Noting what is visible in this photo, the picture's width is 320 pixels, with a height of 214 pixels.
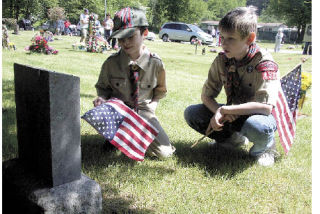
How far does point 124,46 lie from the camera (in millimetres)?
2980

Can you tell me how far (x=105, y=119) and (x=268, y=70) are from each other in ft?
5.27

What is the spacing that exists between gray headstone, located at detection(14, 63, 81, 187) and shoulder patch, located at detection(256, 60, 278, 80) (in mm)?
1802

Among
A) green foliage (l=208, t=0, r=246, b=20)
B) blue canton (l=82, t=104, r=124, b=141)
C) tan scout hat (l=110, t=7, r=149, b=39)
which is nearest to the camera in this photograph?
blue canton (l=82, t=104, r=124, b=141)

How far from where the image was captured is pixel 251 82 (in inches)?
116

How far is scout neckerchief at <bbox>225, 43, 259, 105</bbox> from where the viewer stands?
2855 mm

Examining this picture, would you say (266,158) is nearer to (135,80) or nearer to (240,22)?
(240,22)

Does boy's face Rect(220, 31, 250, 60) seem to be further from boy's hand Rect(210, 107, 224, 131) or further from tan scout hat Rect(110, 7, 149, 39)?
Answer: tan scout hat Rect(110, 7, 149, 39)

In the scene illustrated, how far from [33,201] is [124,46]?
1.74 metres

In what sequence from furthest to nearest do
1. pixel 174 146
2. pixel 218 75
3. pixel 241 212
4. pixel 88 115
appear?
1. pixel 174 146
2. pixel 218 75
3. pixel 88 115
4. pixel 241 212

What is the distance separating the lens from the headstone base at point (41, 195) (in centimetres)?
179

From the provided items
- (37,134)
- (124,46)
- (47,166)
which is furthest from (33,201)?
(124,46)

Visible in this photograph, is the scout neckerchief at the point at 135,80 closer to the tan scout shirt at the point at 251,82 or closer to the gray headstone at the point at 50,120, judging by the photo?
the tan scout shirt at the point at 251,82

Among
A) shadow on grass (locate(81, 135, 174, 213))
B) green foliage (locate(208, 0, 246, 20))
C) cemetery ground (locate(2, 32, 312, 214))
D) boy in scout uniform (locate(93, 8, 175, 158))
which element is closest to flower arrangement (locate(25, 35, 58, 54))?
cemetery ground (locate(2, 32, 312, 214))

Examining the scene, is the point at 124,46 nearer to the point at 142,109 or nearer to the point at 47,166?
the point at 142,109
